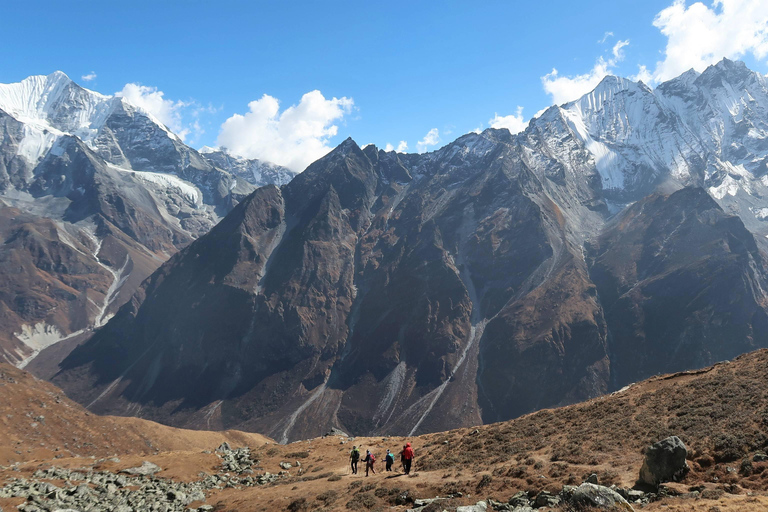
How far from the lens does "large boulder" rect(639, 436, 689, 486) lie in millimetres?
23969

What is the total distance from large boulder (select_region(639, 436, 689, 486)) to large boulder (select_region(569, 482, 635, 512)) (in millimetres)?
4364

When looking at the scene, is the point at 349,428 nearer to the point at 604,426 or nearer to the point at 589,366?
the point at 589,366

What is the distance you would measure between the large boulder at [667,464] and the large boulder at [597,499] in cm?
436

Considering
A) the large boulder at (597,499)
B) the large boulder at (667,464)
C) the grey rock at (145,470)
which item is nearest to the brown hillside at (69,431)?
the grey rock at (145,470)

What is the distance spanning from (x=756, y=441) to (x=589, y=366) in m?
189

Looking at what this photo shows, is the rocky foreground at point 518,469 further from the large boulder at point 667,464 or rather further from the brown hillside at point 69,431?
the brown hillside at point 69,431

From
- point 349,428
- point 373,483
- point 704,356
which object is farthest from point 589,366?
point 373,483

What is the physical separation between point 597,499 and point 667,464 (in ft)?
19.7

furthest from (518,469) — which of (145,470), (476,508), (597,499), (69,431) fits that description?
(69,431)

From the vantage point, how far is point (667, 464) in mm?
23953

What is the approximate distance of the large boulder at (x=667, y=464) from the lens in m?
24.0

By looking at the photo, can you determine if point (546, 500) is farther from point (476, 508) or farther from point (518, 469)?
point (518, 469)

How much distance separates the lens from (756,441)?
25.6 m

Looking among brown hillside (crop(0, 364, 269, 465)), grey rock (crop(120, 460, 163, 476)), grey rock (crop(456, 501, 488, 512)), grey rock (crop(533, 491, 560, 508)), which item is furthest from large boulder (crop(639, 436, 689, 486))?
brown hillside (crop(0, 364, 269, 465))
